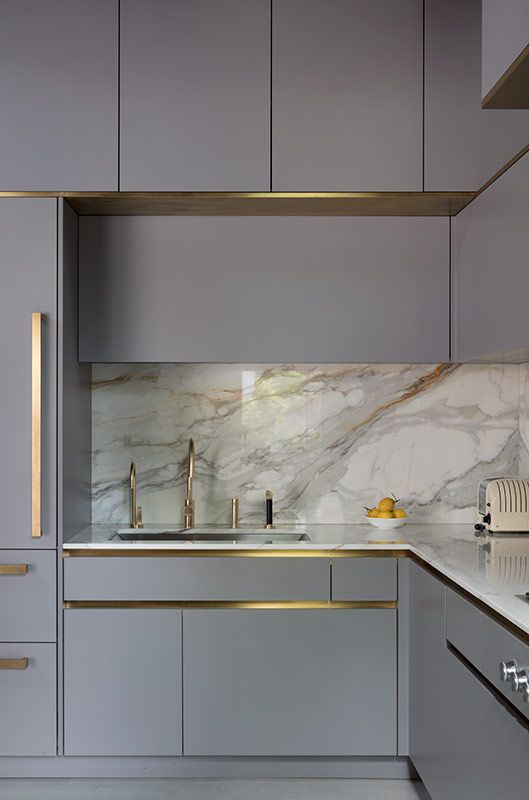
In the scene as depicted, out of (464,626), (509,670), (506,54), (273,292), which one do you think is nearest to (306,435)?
(273,292)

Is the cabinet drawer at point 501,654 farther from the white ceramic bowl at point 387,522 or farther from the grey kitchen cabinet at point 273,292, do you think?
the grey kitchen cabinet at point 273,292

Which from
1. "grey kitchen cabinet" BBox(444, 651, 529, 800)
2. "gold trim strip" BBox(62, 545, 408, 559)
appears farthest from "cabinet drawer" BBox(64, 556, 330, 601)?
"grey kitchen cabinet" BBox(444, 651, 529, 800)

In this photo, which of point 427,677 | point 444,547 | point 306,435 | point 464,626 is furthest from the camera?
point 306,435

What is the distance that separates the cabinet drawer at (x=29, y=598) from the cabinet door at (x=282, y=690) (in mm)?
500

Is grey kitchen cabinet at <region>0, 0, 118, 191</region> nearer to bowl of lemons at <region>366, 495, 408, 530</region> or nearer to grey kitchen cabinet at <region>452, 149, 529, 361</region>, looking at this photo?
grey kitchen cabinet at <region>452, 149, 529, 361</region>

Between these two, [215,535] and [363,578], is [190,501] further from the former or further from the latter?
[363,578]

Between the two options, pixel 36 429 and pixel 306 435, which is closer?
pixel 36 429

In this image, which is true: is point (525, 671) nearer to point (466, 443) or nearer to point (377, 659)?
point (377, 659)

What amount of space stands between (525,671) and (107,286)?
226 centimetres

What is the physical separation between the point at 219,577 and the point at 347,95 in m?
1.82

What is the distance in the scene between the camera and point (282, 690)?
325 centimetres

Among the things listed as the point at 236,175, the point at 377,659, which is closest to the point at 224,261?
the point at 236,175

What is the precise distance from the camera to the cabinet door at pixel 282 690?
325 cm

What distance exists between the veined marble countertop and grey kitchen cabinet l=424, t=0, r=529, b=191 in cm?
129
